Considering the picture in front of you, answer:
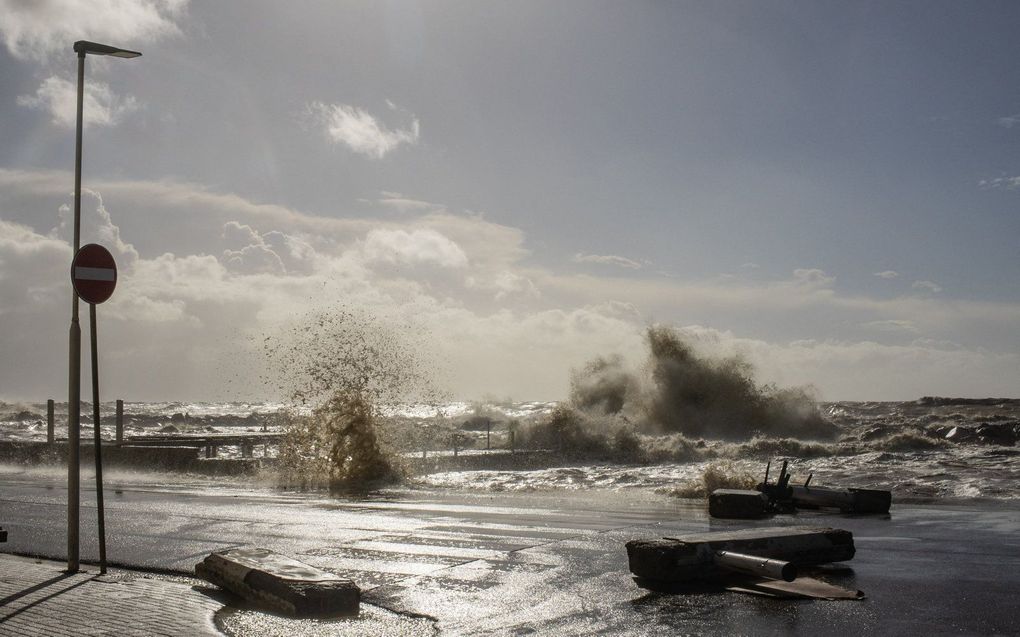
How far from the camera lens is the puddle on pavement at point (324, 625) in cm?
610

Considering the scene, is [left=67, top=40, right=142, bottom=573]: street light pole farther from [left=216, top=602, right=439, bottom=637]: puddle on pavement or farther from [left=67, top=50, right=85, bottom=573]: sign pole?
[left=216, top=602, right=439, bottom=637]: puddle on pavement

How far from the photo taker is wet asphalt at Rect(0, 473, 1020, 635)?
652 centimetres

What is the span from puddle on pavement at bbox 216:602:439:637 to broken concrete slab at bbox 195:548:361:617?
12 cm

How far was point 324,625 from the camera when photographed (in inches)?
251

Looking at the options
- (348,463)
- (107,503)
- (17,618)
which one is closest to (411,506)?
(107,503)

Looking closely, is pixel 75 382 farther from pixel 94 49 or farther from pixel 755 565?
pixel 755 565

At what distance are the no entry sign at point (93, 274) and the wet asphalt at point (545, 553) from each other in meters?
2.64

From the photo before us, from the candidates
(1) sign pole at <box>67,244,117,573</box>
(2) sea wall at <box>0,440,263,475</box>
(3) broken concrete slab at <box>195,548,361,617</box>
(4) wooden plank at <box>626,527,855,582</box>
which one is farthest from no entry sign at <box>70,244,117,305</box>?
(2) sea wall at <box>0,440,263,475</box>

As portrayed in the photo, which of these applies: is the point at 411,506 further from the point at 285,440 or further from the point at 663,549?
the point at 285,440

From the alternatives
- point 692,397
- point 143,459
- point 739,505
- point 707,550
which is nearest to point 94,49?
point 707,550

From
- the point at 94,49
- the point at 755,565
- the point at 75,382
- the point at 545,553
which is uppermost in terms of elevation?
the point at 94,49

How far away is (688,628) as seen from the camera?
6203 millimetres

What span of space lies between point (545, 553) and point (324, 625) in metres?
3.48

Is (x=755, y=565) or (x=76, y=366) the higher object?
(x=76, y=366)
